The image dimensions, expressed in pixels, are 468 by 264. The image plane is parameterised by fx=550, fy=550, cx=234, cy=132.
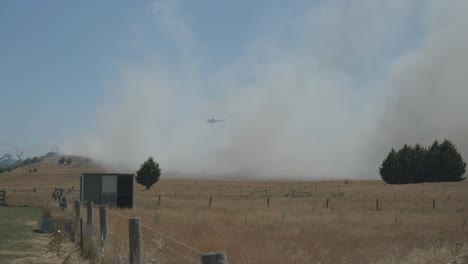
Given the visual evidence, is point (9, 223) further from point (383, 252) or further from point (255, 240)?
point (383, 252)

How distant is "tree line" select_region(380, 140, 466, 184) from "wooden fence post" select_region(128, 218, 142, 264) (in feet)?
310

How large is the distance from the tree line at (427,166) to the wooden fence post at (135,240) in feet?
310

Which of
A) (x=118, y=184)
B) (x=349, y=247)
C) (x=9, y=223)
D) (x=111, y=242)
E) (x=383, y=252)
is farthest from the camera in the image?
(x=118, y=184)

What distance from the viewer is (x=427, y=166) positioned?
97.8 meters

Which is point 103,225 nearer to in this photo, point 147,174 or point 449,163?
point 147,174

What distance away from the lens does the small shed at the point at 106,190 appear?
36.8 meters

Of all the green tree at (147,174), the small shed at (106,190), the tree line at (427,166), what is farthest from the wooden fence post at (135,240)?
the tree line at (427,166)

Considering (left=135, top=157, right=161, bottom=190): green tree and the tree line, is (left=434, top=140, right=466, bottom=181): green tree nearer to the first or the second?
the tree line

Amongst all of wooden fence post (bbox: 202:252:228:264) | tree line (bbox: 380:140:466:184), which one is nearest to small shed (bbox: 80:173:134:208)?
wooden fence post (bbox: 202:252:228:264)

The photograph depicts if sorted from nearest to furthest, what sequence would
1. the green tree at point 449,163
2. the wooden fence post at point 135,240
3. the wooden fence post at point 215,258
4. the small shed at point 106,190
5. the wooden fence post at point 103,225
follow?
the wooden fence post at point 215,258 < the wooden fence post at point 135,240 < the wooden fence post at point 103,225 < the small shed at point 106,190 < the green tree at point 449,163

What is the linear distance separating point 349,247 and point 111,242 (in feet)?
23.2

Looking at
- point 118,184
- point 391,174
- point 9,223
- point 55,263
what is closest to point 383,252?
point 55,263

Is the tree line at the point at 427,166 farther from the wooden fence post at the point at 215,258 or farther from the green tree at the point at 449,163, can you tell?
the wooden fence post at the point at 215,258

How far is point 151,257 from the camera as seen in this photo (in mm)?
9961
